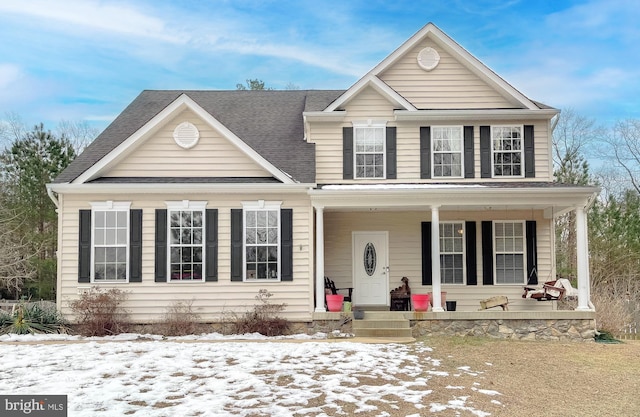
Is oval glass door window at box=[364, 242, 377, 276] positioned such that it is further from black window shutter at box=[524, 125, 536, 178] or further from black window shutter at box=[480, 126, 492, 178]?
black window shutter at box=[524, 125, 536, 178]

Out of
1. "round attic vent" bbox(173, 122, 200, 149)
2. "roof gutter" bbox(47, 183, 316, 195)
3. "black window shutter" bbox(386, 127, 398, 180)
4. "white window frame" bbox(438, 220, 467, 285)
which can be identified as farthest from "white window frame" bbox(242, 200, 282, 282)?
"white window frame" bbox(438, 220, 467, 285)

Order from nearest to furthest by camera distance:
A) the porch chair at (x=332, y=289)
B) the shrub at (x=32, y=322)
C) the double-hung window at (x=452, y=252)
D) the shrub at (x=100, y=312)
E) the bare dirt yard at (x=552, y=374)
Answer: the bare dirt yard at (x=552, y=374)
the shrub at (x=32, y=322)
the shrub at (x=100, y=312)
the porch chair at (x=332, y=289)
the double-hung window at (x=452, y=252)

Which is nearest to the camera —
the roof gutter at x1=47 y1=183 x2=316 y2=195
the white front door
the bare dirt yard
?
the bare dirt yard

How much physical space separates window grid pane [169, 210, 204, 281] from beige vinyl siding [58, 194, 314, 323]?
258 mm

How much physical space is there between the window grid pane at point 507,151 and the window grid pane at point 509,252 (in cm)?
138

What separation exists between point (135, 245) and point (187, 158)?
2413mm

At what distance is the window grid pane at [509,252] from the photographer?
15281mm

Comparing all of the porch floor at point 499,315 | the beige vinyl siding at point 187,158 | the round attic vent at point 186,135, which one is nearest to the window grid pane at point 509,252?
the porch floor at point 499,315

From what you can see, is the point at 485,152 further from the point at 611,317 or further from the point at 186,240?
the point at 186,240

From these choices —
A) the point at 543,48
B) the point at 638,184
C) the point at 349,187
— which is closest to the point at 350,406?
the point at 349,187

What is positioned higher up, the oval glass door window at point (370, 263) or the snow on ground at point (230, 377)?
the oval glass door window at point (370, 263)

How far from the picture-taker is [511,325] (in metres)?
13.4

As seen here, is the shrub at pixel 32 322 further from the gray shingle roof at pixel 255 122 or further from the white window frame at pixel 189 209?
the gray shingle roof at pixel 255 122

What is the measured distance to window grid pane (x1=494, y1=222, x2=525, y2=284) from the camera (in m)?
15.3
